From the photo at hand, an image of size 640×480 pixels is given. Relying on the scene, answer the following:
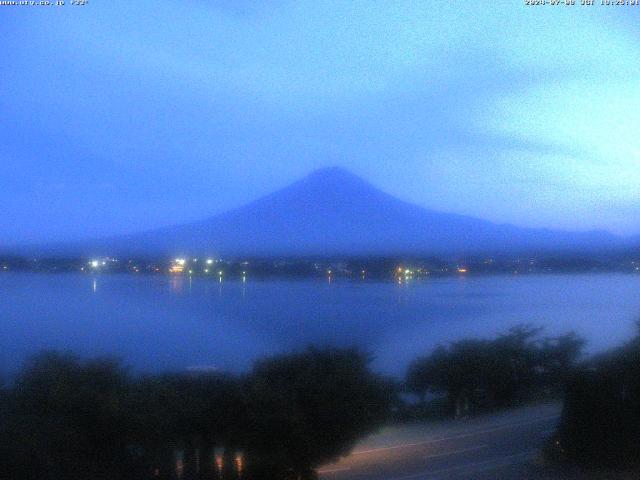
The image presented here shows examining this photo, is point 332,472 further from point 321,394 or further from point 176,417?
point 176,417

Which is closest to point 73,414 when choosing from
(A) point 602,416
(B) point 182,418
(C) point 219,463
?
(B) point 182,418

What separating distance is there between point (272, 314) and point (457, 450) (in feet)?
3.87

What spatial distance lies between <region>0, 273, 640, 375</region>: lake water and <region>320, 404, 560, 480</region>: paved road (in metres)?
0.37

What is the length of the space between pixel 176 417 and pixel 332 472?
80 centimetres

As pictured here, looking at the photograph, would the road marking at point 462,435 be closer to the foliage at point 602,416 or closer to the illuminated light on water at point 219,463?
the foliage at point 602,416

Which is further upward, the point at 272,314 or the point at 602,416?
the point at 272,314

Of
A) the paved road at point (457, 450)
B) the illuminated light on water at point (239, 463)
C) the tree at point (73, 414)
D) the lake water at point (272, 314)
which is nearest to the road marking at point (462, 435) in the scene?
the paved road at point (457, 450)

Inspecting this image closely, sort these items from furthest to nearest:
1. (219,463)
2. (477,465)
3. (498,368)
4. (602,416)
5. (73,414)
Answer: (498,368) → (602,416) → (477,465) → (219,463) → (73,414)

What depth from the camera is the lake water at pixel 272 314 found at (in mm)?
3355

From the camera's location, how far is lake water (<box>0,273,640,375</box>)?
3355 mm

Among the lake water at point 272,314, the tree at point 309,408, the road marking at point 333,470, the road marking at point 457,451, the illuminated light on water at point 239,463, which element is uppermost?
the lake water at point 272,314

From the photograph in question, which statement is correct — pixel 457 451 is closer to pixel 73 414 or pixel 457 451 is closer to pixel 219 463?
pixel 219 463

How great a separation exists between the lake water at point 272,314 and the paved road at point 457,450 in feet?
1.23

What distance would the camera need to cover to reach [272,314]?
11.8ft
